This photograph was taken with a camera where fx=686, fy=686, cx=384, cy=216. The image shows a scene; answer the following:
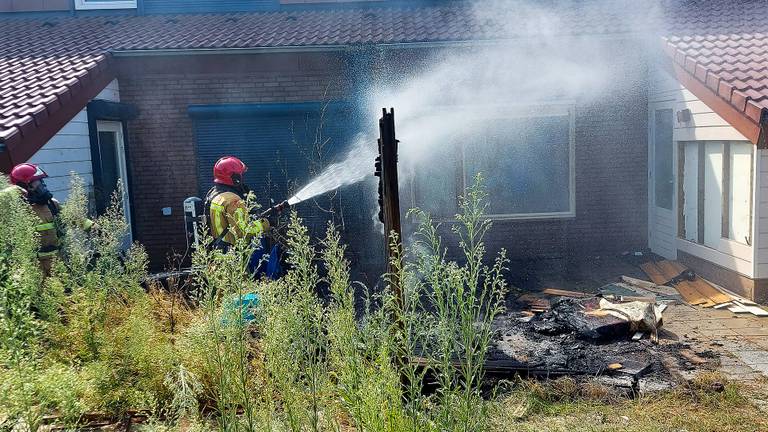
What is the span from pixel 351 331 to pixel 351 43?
7.99 m

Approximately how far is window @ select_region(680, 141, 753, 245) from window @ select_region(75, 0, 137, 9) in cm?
1016

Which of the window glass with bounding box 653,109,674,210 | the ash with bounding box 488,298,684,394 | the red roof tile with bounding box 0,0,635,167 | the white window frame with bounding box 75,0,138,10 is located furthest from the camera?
the white window frame with bounding box 75,0,138,10

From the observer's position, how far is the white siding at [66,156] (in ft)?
28.5

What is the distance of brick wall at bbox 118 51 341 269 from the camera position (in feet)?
35.7

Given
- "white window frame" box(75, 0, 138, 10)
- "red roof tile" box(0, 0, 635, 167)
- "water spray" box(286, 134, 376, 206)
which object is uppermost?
"white window frame" box(75, 0, 138, 10)

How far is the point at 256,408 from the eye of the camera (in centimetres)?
360

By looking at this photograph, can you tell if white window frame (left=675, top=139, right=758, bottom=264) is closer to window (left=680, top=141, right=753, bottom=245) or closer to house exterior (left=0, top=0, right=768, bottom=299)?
window (left=680, top=141, right=753, bottom=245)

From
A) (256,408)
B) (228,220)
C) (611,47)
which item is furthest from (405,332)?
(611,47)

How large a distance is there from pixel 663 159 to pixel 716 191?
1732 mm

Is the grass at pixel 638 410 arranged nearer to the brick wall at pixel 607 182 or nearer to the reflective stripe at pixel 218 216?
the reflective stripe at pixel 218 216

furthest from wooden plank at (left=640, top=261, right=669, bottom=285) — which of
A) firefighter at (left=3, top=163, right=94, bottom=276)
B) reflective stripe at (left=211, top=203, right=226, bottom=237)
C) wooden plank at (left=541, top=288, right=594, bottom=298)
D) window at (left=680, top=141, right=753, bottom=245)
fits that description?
firefighter at (left=3, top=163, right=94, bottom=276)

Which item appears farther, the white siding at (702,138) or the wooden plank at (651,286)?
the wooden plank at (651,286)

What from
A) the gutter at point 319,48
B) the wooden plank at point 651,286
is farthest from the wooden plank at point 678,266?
the gutter at point 319,48

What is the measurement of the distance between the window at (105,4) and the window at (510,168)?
6682 mm
